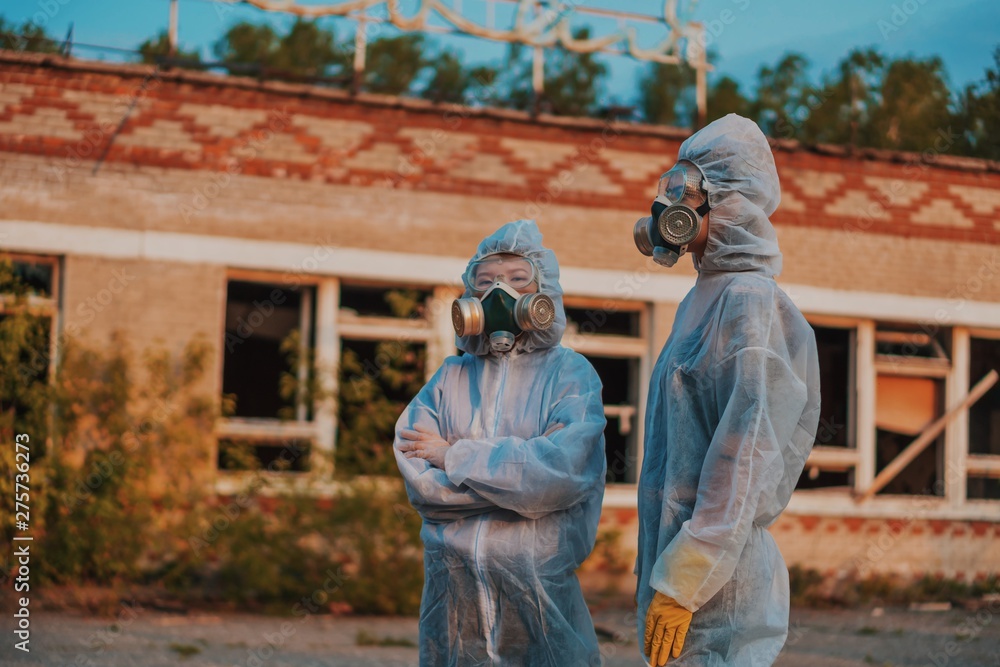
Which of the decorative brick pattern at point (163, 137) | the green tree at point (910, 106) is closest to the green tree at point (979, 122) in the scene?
the green tree at point (910, 106)

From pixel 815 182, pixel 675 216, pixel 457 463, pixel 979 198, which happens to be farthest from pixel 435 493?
pixel 979 198

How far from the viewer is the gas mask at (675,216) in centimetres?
356

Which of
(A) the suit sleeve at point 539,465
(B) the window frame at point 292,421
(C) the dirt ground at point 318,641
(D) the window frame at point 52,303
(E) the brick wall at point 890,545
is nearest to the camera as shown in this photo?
(A) the suit sleeve at point 539,465

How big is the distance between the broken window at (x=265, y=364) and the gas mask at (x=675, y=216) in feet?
22.8

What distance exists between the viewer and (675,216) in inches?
141

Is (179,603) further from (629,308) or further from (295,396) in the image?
(629,308)

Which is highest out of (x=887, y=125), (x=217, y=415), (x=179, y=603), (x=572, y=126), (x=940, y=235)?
(x=887, y=125)

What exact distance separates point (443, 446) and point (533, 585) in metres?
0.58

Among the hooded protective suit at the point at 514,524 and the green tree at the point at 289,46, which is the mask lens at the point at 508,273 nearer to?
the hooded protective suit at the point at 514,524

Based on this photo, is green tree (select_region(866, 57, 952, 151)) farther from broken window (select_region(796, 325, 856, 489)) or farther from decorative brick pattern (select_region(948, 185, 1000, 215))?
broken window (select_region(796, 325, 856, 489))

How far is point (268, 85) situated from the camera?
10.5m

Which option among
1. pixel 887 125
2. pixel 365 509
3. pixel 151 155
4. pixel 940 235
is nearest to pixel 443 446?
pixel 365 509

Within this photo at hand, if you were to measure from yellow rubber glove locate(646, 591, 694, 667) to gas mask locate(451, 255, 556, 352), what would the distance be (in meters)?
1.20

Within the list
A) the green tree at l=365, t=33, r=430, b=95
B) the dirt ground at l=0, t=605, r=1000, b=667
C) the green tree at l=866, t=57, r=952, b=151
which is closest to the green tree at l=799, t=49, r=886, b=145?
the green tree at l=866, t=57, r=952, b=151
